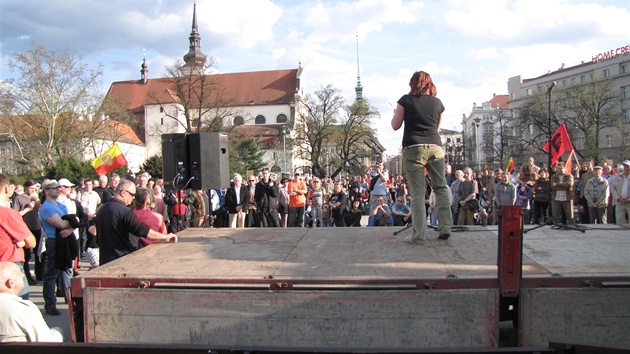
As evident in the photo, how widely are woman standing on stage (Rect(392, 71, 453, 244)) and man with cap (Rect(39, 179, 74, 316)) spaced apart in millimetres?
4575

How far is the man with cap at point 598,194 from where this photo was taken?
11.0m

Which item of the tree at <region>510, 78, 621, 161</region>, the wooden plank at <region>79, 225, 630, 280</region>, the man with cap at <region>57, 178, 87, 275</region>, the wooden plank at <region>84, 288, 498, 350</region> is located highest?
the tree at <region>510, 78, 621, 161</region>

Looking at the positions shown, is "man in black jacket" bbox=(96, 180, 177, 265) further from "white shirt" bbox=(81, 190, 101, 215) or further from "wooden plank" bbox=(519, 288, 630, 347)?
"white shirt" bbox=(81, 190, 101, 215)

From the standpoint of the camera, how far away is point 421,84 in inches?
182

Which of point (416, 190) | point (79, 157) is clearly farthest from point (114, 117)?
point (416, 190)

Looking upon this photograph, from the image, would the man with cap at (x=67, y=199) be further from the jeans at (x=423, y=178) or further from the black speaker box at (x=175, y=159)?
the jeans at (x=423, y=178)

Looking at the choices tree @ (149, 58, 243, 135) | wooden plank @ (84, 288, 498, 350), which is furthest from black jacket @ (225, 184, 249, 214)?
tree @ (149, 58, 243, 135)

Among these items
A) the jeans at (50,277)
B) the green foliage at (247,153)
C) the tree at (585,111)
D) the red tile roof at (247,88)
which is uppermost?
the red tile roof at (247,88)

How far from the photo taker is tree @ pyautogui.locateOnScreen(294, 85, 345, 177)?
62906mm

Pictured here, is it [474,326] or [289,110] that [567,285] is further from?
[289,110]

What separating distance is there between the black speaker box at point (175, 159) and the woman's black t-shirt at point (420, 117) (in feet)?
18.4

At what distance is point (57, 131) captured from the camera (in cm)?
4675

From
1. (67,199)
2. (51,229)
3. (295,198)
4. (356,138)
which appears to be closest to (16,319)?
(51,229)

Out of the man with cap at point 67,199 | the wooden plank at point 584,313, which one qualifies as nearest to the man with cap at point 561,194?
the wooden plank at point 584,313
